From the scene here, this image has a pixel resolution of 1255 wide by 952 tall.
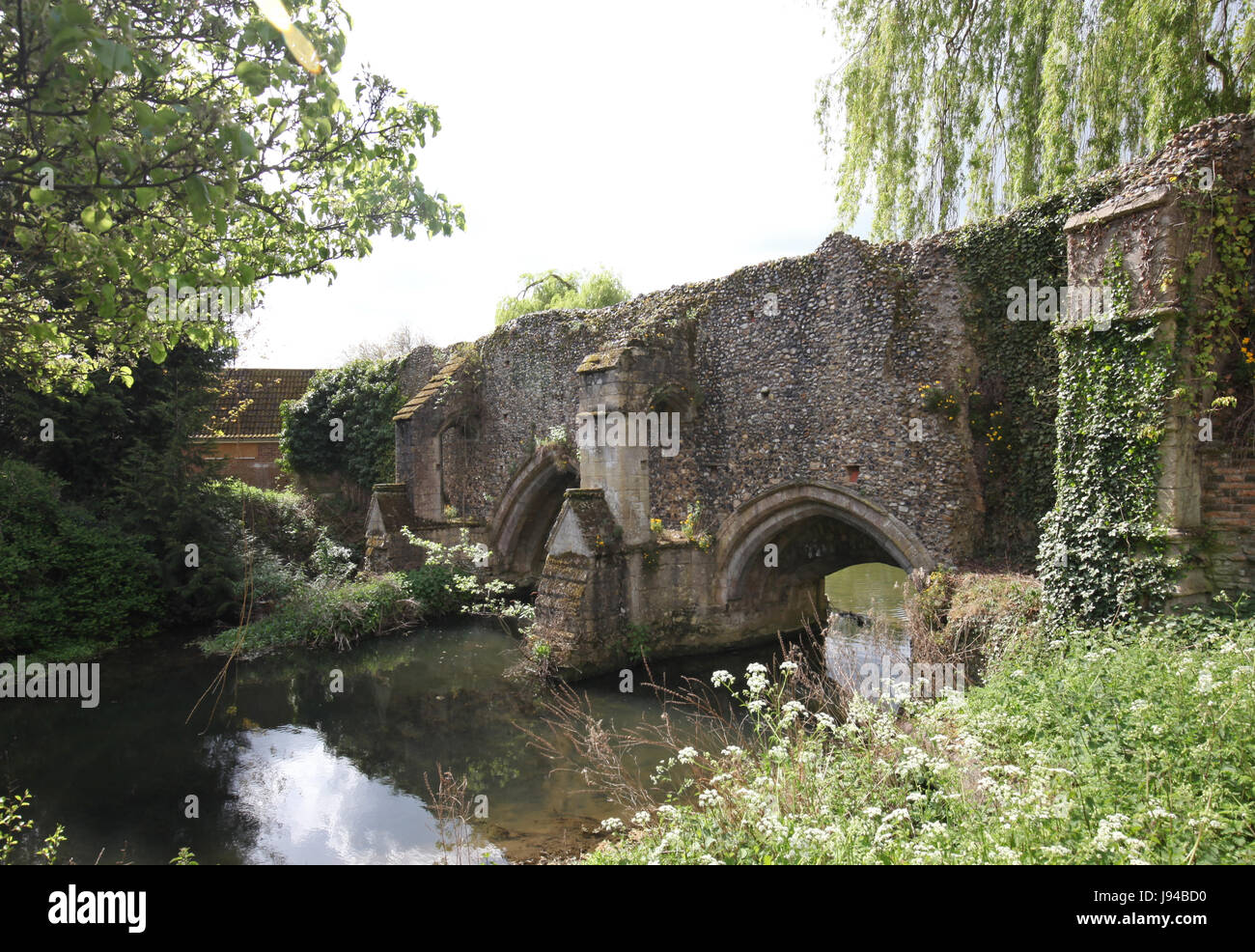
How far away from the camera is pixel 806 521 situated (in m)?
10.3

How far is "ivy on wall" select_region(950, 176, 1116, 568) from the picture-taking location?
732 centimetres

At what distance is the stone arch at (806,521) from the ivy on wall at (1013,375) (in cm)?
98

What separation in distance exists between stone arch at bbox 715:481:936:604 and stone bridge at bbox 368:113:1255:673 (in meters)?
0.03

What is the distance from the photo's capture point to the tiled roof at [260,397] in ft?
73.7

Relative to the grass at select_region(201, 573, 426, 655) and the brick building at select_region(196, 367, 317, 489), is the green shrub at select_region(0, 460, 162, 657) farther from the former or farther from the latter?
the brick building at select_region(196, 367, 317, 489)

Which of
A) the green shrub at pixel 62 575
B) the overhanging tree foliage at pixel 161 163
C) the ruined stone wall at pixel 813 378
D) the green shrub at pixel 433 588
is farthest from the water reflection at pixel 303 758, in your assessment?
the overhanging tree foliage at pixel 161 163

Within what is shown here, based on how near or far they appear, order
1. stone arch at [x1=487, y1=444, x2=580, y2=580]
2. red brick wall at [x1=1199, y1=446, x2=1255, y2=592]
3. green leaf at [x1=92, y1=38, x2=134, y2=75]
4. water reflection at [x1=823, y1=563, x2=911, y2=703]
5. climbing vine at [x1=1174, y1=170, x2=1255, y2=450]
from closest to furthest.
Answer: green leaf at [x1=92, y1=38, x2=134, y2=75] → red brick wall at [x1=1199, y1=446, x2=1255, y2=592] → climbing vine at [x1=1174, y1=170, x2=1255, y2=450] → water reflection at [x1=823, y1=563, x2=911, y2=703] → stone arch at [x1=487, y1=444, x2=580, y2=580]

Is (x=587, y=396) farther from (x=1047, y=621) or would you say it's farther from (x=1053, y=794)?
(x=1053, y=794)

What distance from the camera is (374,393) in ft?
59.2

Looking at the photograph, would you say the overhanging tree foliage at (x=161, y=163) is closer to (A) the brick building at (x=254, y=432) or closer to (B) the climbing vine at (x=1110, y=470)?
(B) the climbing vine at (x=1110, y=470)

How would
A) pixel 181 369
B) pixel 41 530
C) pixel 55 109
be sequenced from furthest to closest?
pixel 181 369
pixel 41 530
pixel 55 109

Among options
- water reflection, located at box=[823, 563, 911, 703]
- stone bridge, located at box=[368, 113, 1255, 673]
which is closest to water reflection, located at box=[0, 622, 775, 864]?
stone bridge, located at box=[368, 113, 1255, 673]
